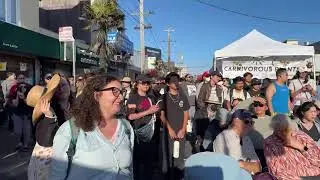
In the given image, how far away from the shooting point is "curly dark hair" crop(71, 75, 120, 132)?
123 inches

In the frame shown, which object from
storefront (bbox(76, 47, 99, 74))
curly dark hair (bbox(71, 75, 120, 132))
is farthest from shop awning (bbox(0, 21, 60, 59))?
curly dark hair (bbox(71, 75, 120, 132))

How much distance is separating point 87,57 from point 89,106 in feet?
69.4

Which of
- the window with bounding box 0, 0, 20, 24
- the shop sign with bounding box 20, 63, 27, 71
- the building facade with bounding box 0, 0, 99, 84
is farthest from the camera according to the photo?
the shop sign with bounding box 20, 63, 27, 71

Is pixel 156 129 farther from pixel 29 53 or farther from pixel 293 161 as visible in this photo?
pixel 29 53

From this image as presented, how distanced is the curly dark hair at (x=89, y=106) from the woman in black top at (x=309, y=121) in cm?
444

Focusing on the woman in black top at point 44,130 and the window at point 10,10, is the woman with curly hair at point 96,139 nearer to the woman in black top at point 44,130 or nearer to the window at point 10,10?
the woman in black top at point 44,130

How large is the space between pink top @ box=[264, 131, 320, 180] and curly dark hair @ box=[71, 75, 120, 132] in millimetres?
2594

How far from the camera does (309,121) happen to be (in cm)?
709

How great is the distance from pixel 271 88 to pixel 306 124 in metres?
1.95

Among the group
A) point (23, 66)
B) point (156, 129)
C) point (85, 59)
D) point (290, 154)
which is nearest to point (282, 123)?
point (290, 154)

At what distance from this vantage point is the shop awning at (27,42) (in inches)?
598

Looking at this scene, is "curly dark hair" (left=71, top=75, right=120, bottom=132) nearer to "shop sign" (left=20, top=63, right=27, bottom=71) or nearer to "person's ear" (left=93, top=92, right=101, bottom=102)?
"person's ear" (left=93, top=92, right=101, bottom=102)

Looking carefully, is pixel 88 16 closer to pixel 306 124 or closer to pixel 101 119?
pixel 306 124

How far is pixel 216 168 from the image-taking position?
12.8ft
